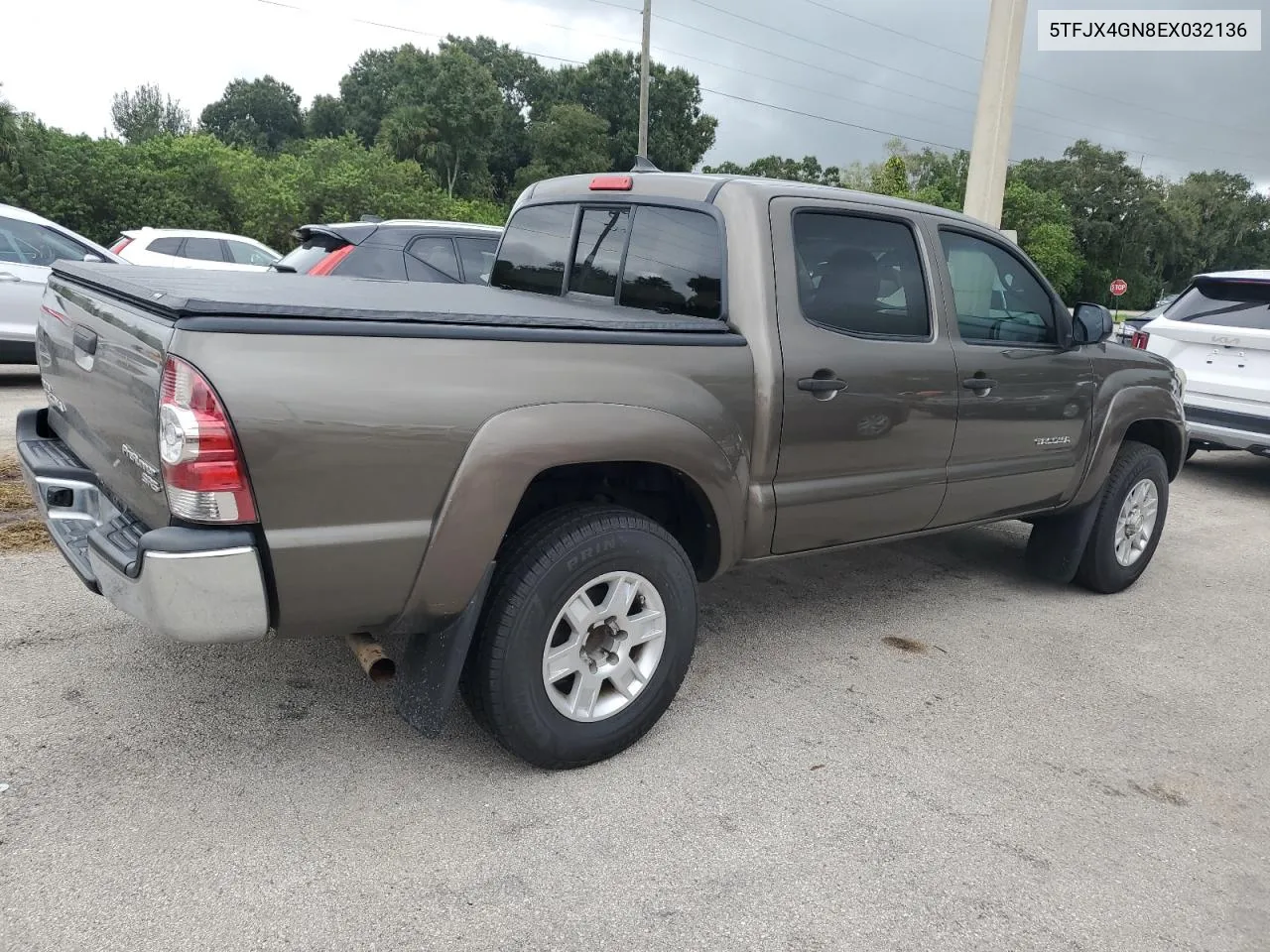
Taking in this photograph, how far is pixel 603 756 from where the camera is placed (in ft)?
9.87

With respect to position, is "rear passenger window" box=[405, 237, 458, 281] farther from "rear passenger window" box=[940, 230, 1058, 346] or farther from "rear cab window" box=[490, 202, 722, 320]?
"rear passenger window" box=[940, 230, 1058, 346]

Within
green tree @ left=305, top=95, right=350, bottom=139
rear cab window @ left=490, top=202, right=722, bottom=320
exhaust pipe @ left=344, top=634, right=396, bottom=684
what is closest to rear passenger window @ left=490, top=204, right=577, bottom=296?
rear cab window @ left=490, top=202, right=722, bottom=320

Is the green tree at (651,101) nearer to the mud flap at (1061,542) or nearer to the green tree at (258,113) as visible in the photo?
the green tree at (258,113)

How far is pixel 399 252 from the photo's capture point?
752 cm

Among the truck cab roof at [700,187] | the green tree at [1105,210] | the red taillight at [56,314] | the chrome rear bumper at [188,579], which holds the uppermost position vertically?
the green tree at [1105,210]

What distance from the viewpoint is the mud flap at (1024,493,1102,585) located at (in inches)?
189

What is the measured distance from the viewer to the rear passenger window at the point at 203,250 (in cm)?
1196

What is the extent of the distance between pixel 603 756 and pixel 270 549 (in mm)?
1267

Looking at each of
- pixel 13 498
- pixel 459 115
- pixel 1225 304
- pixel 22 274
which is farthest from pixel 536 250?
pixel 459 115

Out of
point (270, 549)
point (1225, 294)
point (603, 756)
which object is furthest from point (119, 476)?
point (1225, 294)

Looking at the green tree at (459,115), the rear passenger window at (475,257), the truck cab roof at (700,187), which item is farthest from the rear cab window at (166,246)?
the green tree at (459,115)

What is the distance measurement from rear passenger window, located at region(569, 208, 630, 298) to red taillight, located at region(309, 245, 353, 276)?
3.90 meters

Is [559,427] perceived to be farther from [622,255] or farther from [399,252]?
[399,252]

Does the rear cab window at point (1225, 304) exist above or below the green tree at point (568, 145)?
below
